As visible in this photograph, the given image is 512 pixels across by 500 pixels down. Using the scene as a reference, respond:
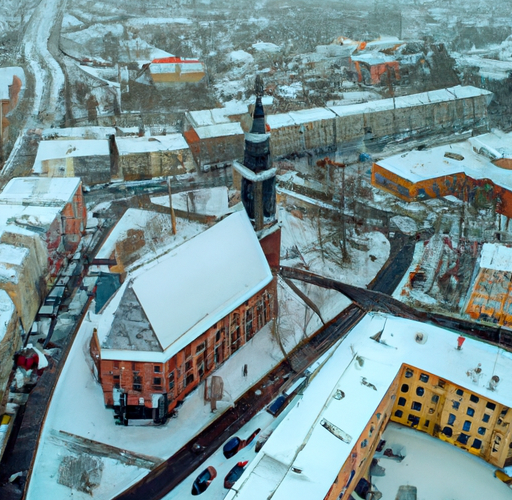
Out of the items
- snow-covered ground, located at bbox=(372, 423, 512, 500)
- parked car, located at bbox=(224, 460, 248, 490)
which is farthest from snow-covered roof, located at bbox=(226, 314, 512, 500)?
snow-covered ground, located at bbox=(372, 423, 512, 500)

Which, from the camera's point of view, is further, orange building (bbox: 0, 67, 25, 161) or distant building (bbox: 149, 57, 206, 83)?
distant building (bbox: 149, 57, 206, 83)

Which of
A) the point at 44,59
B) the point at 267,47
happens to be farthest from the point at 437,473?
the point at 267,47

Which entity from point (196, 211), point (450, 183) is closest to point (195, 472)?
point (196, 211)

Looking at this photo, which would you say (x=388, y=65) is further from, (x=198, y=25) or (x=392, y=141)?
(x=198, y=25)

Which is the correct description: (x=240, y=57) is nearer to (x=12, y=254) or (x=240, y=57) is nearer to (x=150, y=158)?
(x=150, y=158)

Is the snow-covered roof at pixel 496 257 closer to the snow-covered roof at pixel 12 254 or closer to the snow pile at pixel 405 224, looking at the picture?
the snow pile at pixel 405 224

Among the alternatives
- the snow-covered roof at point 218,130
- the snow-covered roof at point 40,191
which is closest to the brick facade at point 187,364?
the snow-covered roof at point 40,191

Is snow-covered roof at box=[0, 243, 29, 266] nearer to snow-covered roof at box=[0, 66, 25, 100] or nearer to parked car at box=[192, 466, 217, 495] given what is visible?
parked car at box=[192, 466, 217, 495]
